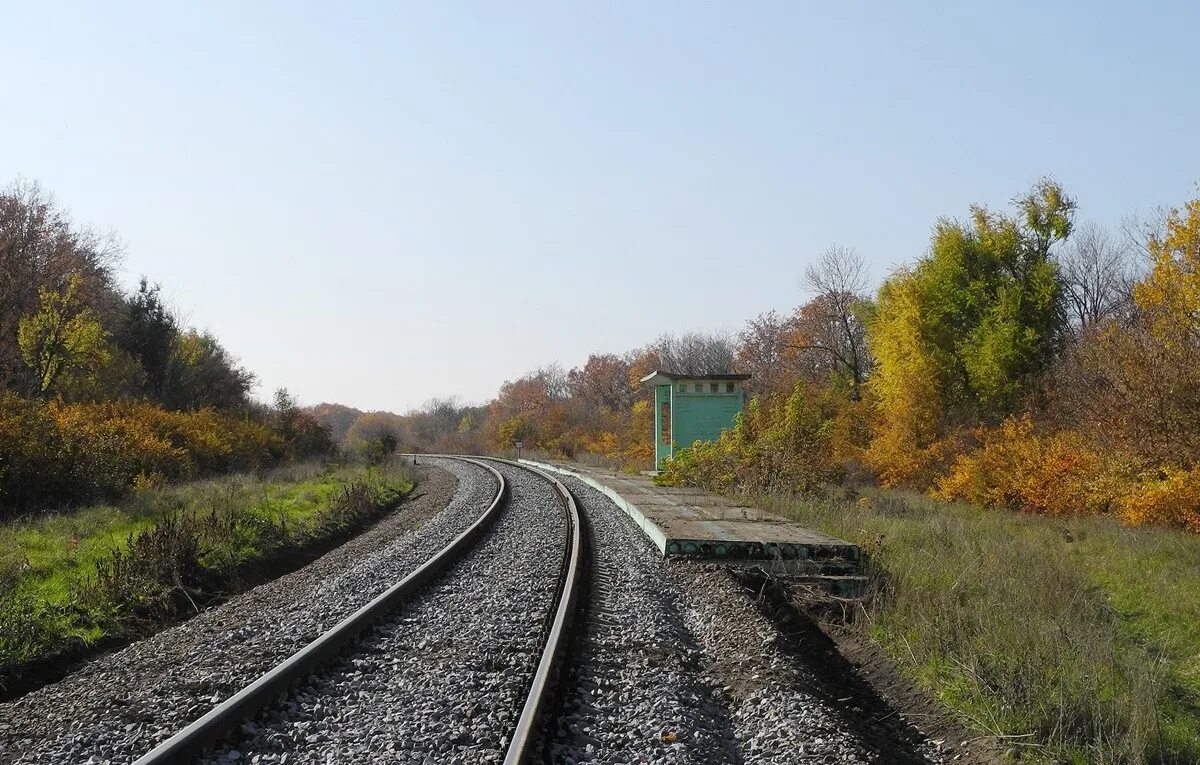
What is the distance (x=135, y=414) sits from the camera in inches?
1071

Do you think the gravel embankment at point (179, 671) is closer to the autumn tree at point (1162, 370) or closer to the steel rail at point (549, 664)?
the steel rail at point (549, 664)

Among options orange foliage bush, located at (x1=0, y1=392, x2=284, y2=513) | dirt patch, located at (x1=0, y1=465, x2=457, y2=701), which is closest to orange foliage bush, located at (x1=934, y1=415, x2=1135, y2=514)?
dirt patch, located at (x1=0, y1=465, x2=457, y2=701)

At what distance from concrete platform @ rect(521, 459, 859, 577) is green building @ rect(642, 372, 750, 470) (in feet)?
31.4

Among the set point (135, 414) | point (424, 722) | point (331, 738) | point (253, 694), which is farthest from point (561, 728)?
point (135, 414)

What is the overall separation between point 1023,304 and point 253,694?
3131 cm

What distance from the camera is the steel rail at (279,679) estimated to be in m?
5.02

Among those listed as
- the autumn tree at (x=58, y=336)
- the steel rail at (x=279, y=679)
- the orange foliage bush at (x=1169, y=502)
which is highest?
the autumn tree at (x=58, y=336)

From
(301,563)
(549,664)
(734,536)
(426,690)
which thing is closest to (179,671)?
(426,690)

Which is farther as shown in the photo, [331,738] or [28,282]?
[28,282]

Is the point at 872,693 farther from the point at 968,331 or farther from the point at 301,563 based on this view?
the point at 968,331

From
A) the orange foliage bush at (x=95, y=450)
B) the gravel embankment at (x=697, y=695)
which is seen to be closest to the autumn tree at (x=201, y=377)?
the orange foliage bush at (x=95, y=450)

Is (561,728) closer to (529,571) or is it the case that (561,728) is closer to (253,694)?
(253,694)

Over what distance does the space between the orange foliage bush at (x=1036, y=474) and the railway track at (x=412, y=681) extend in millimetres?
14135

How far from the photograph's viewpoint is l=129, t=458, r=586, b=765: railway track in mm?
5316
